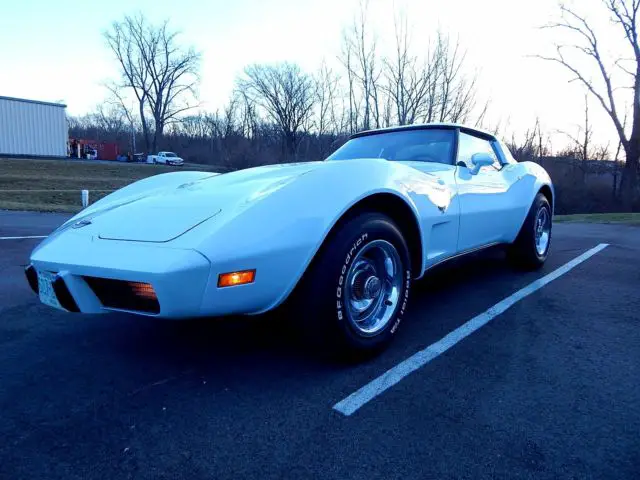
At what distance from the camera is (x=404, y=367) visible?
221cm

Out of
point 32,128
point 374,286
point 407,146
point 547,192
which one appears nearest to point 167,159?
point 32,128

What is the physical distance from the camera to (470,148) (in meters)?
Answer: 3.57

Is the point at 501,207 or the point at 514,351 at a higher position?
the point at 501,207

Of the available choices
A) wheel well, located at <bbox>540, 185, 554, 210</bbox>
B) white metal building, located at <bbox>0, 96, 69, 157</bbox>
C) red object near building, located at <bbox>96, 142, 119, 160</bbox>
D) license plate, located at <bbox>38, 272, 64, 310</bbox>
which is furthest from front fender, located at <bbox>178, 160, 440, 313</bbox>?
red object near building, located at <bbox>96, 142, 119, 160</bbox>

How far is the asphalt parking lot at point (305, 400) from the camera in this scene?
1507mm

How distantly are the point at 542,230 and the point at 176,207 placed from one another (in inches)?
153

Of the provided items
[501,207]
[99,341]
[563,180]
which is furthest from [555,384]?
[563,180]

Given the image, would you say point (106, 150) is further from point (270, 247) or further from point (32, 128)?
point (270, 247)

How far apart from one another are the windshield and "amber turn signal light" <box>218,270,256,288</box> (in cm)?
197

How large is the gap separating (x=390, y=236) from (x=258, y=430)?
46.2 inches

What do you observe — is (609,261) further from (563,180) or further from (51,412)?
(563,180)

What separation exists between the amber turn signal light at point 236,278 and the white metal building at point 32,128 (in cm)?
3979

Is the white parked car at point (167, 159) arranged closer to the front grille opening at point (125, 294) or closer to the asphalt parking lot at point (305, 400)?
the asphalt parking lot at point (305, 400)

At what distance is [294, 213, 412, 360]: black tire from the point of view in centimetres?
200
